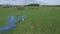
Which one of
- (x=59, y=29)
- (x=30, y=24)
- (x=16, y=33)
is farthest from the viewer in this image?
(x=30, y=24)

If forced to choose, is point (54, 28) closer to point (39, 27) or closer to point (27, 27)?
point (39, 27)

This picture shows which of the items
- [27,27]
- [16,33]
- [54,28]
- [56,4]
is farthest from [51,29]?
[56,4]

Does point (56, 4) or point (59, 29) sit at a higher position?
point (59, 29)

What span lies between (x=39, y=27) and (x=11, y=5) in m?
8.73

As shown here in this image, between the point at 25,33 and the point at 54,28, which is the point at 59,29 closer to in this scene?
the point at 54,28

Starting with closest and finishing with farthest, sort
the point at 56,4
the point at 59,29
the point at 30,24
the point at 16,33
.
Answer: the point at 16,33
the point at 59,29
the point at 30,24
the point at 56,4

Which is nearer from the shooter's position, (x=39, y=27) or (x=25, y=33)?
(x=25, y=33)

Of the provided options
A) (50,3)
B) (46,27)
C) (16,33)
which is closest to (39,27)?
(46,27)

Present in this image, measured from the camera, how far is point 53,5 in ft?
47.6

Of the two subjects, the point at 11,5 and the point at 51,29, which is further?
the point at 11,5

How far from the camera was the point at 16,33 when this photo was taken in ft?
17.3

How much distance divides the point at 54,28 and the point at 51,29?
0.14m

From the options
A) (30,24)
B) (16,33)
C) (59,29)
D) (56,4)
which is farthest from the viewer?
(56,4)

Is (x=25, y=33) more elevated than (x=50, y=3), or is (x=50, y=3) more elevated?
(x=25, y=33)
